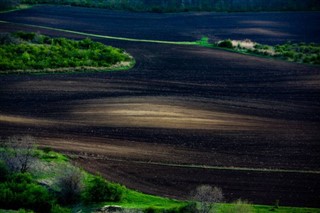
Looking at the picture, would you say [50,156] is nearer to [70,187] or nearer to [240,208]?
[70,187]

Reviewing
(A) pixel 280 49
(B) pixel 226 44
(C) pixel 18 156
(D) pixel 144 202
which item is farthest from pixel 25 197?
(B) pixel 226 44

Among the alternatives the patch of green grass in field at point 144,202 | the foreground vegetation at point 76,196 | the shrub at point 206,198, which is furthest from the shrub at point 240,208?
the patch of green grass in field at point 144,202

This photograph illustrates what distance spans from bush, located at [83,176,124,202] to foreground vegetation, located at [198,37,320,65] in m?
48.2

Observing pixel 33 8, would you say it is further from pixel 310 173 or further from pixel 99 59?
pixel 310 173

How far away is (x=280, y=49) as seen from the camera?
255ft

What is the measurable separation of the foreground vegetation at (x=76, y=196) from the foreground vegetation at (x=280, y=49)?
4684 centimetres

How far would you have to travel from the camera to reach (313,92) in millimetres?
53719

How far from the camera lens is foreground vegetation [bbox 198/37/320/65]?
72062mm

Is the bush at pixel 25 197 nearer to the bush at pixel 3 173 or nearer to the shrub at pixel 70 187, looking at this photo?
the shrub at pixel 70 187

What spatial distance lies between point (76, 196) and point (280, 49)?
5604cm

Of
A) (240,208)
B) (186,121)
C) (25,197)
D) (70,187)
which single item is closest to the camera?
(240,208)

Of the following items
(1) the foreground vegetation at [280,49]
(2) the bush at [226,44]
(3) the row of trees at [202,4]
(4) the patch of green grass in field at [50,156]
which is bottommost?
(4) the patch of green grass in field at [50,156]

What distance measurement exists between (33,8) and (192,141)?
76457mm

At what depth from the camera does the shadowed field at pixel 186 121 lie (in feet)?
103
